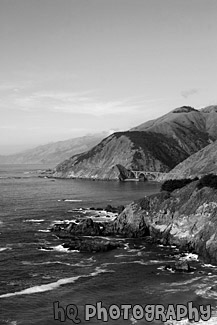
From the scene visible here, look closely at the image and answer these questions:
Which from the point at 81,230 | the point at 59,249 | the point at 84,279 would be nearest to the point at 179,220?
the point at 81,230

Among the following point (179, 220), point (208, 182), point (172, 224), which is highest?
point (208, 182)

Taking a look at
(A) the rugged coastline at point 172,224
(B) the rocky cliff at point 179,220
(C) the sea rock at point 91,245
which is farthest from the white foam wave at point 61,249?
(B) the rocky cliff at point 179,220

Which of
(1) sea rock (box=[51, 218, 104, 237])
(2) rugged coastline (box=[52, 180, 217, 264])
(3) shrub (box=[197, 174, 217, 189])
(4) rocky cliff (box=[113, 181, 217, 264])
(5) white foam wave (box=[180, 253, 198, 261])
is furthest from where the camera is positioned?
(1) sea rock (box=[51, 218, 104, 237])

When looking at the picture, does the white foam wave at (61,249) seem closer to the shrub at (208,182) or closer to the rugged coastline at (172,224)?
the rugged coastline at (172,224)

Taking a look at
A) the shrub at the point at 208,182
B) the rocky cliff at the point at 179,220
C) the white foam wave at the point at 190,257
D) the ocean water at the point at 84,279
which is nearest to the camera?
the ocean water at the point at 84,279

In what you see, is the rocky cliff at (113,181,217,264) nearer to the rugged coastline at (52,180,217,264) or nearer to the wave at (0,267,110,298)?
the rugged coastline at (52,180,217,264)

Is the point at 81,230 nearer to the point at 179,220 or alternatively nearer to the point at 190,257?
the point at 179,220

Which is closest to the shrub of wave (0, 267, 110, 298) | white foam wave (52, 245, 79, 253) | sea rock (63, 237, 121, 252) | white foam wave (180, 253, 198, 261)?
white foam wave (180, 253, 198, 261)

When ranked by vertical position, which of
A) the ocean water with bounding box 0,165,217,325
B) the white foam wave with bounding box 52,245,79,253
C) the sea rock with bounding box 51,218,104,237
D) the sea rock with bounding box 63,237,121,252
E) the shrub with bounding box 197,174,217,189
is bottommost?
the ocean water with bounding box 0,165,217,325
